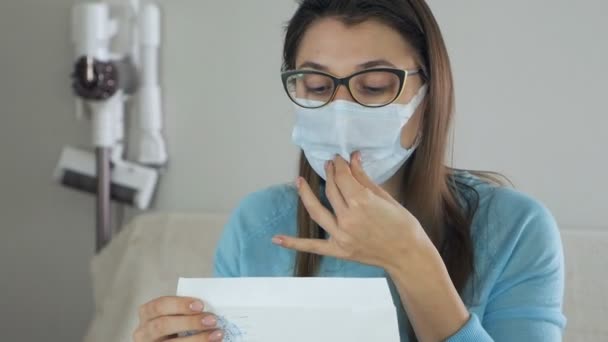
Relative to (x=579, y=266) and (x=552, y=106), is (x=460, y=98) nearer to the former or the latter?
(x=552, y=106)

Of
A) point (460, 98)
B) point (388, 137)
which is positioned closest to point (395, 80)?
point (388, 137)

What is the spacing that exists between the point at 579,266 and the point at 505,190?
0.33 meters

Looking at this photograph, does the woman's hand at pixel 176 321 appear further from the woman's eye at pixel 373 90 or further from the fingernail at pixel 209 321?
the woman's eye at pixel 373 90

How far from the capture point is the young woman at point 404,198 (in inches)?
31.2

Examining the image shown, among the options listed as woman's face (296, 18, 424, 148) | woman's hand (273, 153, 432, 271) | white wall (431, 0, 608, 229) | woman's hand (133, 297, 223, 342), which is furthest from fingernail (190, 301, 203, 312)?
white wall (431, 0, 608, 229)

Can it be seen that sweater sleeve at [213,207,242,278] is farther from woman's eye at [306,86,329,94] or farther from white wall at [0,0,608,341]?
white wall at [0,0,608,341]

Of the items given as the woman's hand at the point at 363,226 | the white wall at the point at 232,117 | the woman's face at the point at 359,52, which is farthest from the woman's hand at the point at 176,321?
the white wall at the point at 232,117

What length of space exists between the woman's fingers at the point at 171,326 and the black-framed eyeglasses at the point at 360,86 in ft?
1.07

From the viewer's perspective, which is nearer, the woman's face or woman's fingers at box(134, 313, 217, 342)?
→ woman's fingers at box(134, 313, 217, 342)

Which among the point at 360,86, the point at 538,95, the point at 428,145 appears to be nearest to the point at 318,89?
the point at 360,86

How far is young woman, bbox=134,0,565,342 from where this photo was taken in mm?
792

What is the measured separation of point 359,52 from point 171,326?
419mm

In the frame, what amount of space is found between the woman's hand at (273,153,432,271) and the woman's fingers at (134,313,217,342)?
12 cm

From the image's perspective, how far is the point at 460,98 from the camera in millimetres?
1435
